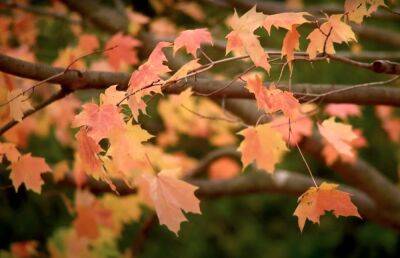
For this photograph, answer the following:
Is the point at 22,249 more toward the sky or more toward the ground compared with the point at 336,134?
more toward the ground

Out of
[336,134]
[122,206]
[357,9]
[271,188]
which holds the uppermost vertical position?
[357,9]

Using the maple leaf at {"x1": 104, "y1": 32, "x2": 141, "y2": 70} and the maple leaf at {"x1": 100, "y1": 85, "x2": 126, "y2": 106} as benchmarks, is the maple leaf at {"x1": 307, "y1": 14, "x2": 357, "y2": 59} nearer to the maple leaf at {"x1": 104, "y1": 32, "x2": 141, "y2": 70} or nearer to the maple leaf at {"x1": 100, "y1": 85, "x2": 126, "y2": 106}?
the maple leaf at {"x1": 100, "y1": 85, "x2": 126, "y2": 106}

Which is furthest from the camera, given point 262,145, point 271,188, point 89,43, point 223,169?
point 223,169

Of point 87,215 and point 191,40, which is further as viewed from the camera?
point 87,215

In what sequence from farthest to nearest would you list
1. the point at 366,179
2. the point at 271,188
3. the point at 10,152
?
the point at 271,188, the point at 366,179, the point at 10,152

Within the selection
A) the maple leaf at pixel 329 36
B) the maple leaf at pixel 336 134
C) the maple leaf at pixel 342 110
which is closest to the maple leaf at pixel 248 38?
the maple leaf at pixel 329 36

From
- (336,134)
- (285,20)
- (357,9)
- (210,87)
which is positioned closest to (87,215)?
(210,87)

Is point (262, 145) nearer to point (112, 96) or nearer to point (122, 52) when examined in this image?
point (112, 96)

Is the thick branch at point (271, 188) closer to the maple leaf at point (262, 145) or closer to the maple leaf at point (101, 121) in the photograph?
the maple leaf at point (262, 145)
